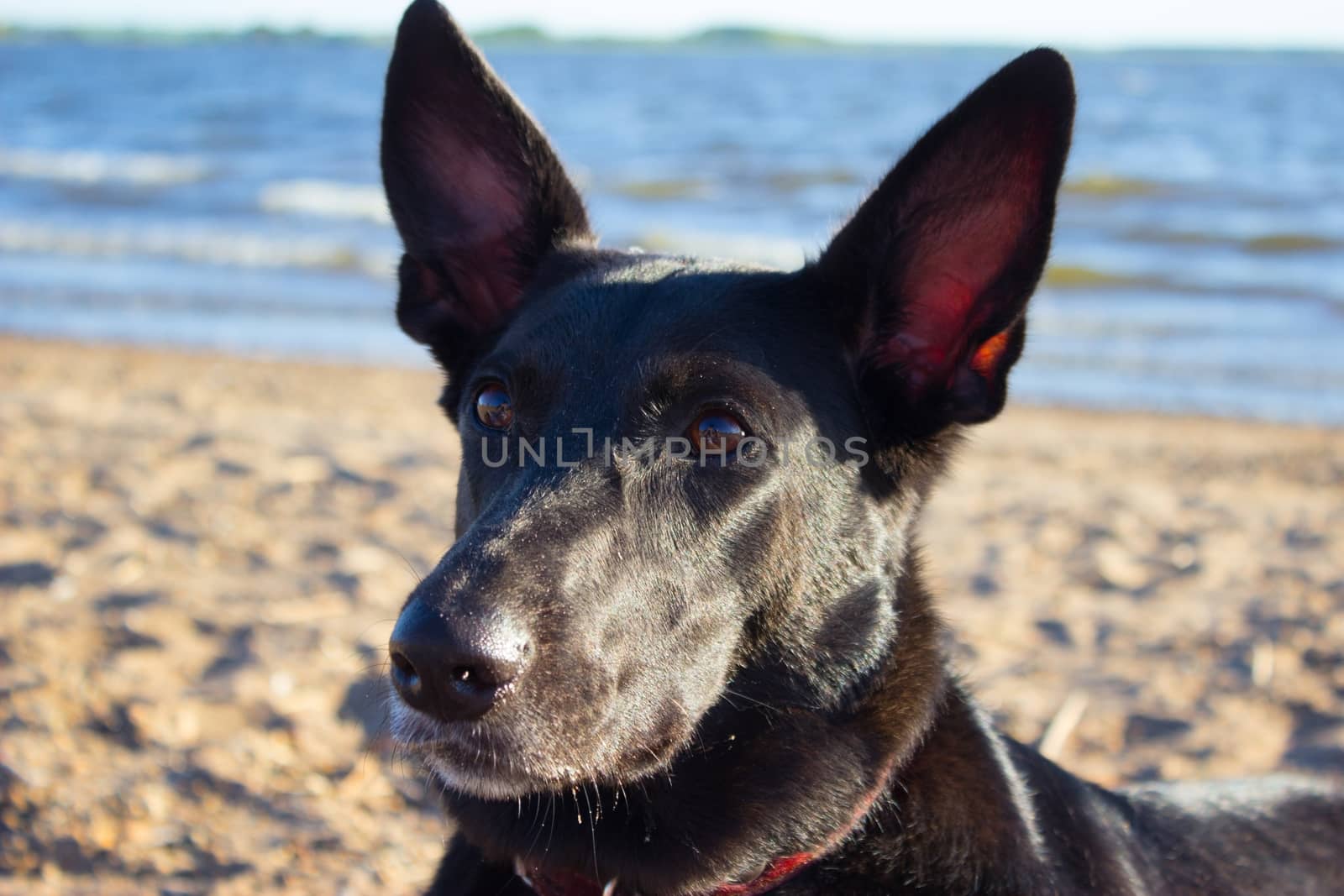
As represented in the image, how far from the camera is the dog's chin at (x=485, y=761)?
2.23 metres

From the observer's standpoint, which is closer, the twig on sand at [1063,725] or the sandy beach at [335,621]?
the sandy beach at [335,621]

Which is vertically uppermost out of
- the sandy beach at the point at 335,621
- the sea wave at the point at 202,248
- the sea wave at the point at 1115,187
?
the sandy beach at the point at 335,621

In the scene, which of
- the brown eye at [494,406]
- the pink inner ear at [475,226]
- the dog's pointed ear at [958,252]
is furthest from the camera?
the pink inner ear at [475,226]

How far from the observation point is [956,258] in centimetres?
269

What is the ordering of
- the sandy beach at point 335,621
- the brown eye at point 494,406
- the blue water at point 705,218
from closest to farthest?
the brown eye at point 494,406
the sandy beach at point 335,621
the blue water at point 705,218

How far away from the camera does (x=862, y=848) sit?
102 inches

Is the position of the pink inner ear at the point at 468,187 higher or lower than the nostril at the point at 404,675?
higher

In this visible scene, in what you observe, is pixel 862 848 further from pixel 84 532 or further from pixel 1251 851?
pixel 84 532

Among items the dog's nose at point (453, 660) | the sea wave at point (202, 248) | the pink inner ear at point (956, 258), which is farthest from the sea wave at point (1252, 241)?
the dog's nose at point (453, 660)

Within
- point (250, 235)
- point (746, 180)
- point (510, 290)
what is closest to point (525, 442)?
point (510, 290)

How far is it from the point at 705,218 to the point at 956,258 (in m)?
15.4

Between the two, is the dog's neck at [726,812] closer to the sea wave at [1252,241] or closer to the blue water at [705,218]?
the blue water at [705,218]

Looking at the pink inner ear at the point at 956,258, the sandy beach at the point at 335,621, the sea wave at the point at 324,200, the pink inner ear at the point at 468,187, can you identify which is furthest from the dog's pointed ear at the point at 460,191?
the sea wave at the point at 324,200

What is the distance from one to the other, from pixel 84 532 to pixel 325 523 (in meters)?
1.03
